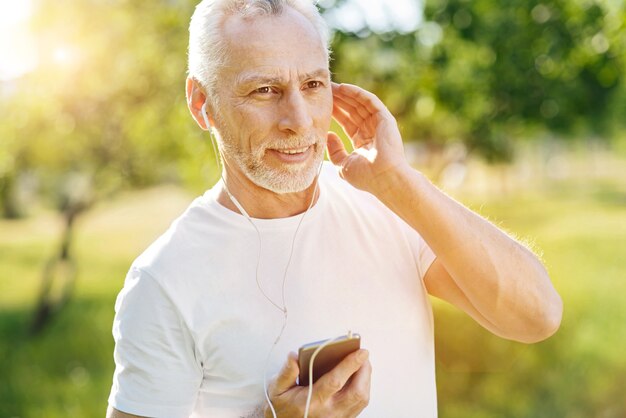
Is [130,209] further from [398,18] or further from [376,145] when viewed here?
[376,145]

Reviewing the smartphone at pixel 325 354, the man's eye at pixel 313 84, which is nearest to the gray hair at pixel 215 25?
the man's eye at pixel 313 84

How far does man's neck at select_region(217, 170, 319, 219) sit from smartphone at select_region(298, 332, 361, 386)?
1.27ft

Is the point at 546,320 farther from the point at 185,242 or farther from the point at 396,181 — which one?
the point at 185,242

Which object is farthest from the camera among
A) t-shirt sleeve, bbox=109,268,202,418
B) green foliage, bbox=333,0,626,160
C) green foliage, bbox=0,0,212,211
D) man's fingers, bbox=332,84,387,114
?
green foliage, bbox=0,0,212,211

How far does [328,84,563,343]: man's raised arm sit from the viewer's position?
151cm

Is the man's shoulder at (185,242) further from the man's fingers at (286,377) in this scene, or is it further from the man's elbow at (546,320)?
the man's elbow at (546,320)

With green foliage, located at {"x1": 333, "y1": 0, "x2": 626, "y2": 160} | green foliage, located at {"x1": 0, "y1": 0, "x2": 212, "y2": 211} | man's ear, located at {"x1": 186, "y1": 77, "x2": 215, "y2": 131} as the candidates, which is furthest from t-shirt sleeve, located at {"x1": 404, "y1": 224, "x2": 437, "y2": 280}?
green foliage, located at {"x1": 0, "y1": 0, "x2": 212, "y2": 211}

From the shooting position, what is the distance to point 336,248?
170 centimetres

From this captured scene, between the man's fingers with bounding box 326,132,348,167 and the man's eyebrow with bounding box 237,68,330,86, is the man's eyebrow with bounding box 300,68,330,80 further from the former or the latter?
the man's fingers with bounding box 326,132,348,167

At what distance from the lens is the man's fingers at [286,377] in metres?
1.44

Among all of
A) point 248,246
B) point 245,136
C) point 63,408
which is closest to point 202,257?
point 248,246

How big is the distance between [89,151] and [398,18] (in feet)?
11.6

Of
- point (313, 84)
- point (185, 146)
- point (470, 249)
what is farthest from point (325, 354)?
point (185, 146)

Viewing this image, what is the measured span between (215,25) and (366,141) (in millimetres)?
443
